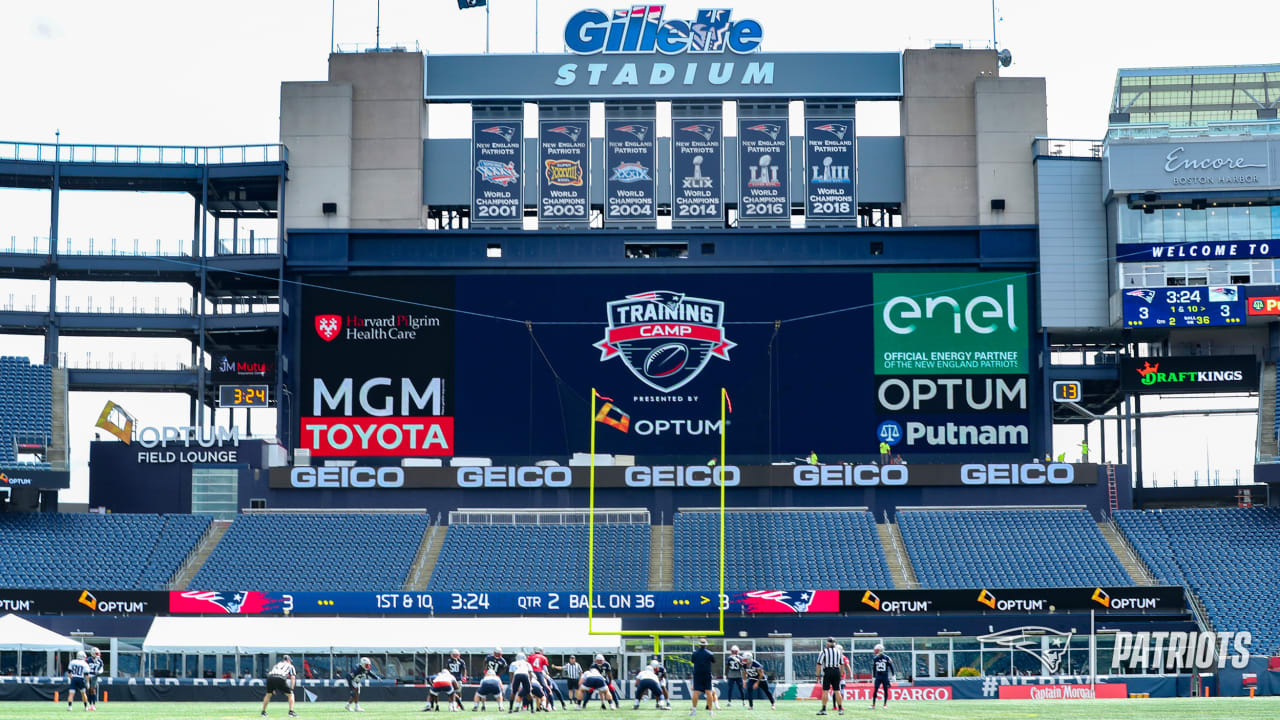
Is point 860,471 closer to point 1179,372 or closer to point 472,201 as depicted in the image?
point 1179,372

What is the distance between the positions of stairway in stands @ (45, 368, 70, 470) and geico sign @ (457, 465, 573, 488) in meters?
14.2

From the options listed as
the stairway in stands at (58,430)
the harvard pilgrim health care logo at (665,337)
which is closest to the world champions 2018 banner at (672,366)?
the harvard pilgrim health care logo at (665,337)

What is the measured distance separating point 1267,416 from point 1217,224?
7012mm

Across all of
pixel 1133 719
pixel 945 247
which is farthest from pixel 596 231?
pixel 1133 719

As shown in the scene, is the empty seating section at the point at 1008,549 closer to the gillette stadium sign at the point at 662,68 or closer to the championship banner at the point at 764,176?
the championship banner at the point at 764,176

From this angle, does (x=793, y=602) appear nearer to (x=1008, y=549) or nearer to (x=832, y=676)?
(x=1008, y=549)

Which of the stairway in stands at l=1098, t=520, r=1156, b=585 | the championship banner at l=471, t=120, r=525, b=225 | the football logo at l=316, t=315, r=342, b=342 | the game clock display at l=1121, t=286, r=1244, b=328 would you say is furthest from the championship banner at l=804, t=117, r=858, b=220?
the football logo at l=316, t=315, r=342, b=342

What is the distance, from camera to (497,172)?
192 feet

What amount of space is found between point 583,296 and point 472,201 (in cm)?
536

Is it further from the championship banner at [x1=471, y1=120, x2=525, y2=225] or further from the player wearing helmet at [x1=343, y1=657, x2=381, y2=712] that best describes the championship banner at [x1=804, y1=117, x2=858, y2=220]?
the player wearing helmet at [x1=343, y1=657, x2=381, y2=712]

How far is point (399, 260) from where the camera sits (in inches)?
2311

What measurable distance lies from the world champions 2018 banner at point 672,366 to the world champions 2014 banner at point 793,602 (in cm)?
798

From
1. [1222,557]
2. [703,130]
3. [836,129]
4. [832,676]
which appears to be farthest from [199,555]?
[1222,557]

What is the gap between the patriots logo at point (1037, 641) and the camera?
49125 mm
